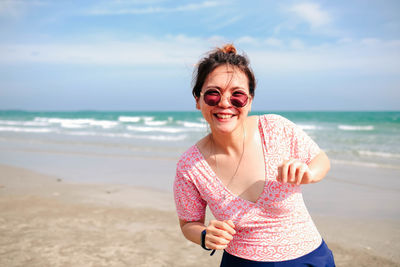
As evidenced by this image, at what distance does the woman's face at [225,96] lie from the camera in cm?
209

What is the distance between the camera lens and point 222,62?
6.90 ft

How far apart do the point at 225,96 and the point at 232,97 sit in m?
0.04

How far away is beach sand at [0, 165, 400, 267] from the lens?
389 cm

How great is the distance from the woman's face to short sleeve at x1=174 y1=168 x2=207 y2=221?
38 cm

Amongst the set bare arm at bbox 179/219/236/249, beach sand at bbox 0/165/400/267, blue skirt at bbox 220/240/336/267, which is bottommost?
beach sand at bbox 0/165/400/267

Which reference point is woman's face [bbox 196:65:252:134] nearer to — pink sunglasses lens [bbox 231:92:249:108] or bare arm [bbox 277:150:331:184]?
pink sunglasses lens [bbox 231:92:249:108]

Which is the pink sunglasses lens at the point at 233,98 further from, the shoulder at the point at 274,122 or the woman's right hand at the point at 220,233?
the woman's right hand at the point at 220,233

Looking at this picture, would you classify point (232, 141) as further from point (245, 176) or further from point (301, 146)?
point (301, 146)

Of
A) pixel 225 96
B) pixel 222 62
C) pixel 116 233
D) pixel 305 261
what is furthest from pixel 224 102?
pixel 116 233

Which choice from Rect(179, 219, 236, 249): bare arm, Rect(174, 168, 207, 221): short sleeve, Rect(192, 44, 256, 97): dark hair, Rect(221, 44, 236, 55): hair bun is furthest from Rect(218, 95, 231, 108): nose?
Rect(179, 219, 236, 249): bare arm

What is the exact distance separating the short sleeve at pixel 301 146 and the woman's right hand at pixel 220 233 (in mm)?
652

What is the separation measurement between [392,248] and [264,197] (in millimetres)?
3110

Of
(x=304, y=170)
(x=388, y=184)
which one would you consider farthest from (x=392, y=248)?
(x=388, y=184)

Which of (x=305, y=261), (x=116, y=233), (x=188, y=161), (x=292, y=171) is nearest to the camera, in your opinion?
(x=292, y=171)
